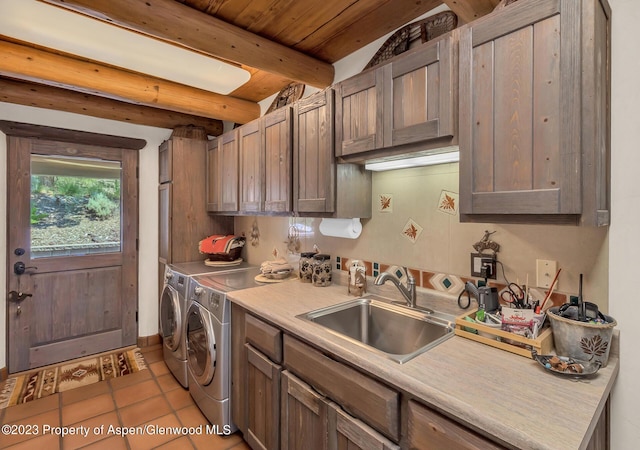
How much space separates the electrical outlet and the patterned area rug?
2.91m

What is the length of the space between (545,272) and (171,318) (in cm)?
265

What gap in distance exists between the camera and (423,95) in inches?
51.1

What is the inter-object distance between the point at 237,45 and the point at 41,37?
0.95m

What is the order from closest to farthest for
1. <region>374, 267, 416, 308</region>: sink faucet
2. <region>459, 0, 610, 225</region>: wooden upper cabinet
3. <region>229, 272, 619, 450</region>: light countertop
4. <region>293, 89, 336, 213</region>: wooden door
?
<region>229, 272, 619, 450</region>: light countertop, <region>459, 0, 610, 225</region>: wooden upper cabinet, <region>374, 267, 416, 308</region>: sink faucet, <region>293, 89, 336, 213</region>: wooden door

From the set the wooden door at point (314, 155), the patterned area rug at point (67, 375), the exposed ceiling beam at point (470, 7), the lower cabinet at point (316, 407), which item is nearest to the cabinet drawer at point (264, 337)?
the lower cabinet at point (316, 407)

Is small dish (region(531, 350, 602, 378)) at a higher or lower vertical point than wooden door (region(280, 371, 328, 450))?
higher

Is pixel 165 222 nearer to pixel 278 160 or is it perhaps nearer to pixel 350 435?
pixel 278 160

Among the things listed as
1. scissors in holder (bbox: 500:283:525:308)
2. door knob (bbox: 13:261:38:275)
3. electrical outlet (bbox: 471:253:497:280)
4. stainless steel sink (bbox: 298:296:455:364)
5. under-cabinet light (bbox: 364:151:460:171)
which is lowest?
stainless steel sink (bbox: 298:296:455:364)

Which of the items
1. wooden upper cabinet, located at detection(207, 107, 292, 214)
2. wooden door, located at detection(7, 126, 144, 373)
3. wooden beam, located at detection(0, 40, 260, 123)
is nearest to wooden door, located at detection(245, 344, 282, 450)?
wooden upper cabinet, located at detection(207, 107, 292, 214)

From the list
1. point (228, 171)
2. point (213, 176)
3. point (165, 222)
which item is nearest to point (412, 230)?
point (228, 171)

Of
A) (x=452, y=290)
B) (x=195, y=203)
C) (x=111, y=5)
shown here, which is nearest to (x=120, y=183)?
(x=195, y=203)

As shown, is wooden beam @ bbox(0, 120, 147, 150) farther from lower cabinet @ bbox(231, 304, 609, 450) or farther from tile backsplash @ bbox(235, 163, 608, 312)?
lower cabinet @ bbox(231, 304, 609, 450)

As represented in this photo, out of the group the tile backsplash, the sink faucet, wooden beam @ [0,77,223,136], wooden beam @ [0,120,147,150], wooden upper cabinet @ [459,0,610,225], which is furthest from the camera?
wooden beam @ [0,120,147,150]

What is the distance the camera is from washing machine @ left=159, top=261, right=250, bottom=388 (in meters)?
2.41
